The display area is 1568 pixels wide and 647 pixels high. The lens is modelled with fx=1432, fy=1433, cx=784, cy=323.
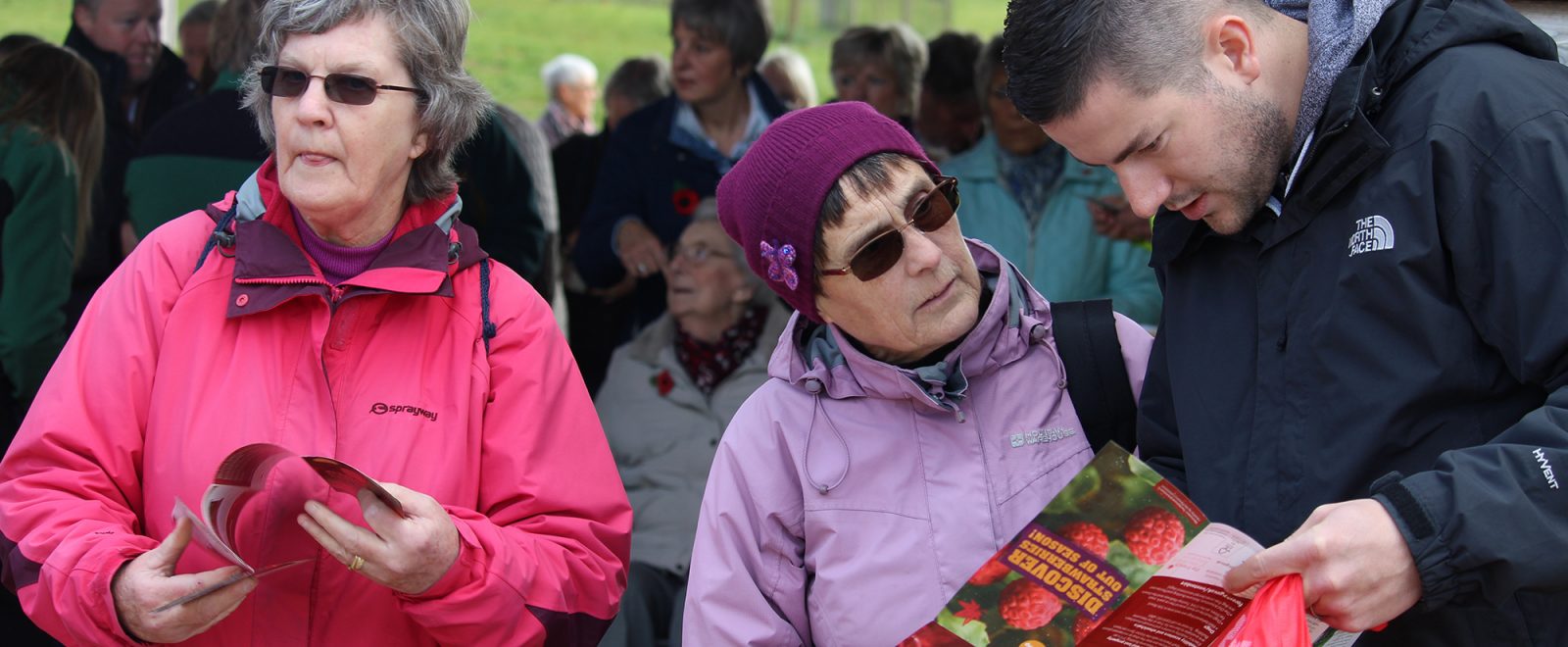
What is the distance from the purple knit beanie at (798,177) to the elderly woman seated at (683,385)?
1682mm

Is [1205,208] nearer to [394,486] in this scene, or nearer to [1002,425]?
[1002,425]

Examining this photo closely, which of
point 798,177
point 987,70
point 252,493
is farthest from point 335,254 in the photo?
point 987,70

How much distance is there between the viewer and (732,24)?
464 centimetres

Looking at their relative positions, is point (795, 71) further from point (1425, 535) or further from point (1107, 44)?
Result: point (1425, 535)

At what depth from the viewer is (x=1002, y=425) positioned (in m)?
2.17

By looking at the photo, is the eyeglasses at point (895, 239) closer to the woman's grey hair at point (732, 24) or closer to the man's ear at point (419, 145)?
the man's ear at point (419, 145)

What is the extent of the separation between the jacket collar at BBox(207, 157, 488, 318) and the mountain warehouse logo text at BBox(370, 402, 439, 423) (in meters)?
0.18

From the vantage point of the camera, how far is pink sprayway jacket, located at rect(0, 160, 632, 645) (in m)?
2.13

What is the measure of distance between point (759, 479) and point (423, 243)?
69 cm

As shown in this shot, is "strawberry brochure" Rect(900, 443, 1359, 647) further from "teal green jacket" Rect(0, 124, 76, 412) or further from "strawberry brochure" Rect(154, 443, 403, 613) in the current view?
"teal green jacket" Rect(0, 124, 76, 412)

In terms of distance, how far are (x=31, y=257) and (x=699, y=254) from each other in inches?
68.7

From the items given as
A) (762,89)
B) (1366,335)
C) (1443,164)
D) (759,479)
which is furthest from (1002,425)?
(762,89)

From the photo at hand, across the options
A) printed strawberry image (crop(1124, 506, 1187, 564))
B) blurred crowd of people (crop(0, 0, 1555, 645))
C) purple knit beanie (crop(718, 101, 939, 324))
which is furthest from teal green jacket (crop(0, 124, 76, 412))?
printed strawberry image (crop(1124, 506, 1187, 564))

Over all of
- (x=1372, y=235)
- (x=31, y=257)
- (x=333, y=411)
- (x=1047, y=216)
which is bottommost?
(x=1047, y=216)
